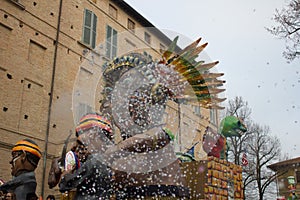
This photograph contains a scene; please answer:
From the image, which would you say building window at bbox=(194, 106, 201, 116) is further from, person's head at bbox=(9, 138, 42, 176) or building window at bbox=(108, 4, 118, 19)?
building window at bbox=(108, 4, 118, 19)

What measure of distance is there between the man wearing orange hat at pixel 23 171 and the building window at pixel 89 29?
10228 millimetres

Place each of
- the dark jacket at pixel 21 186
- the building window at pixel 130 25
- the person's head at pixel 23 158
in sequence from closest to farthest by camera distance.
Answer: the dark jacket at pixel 21 186
the person's head at pixel 23 158
the building window at pixel 130 25

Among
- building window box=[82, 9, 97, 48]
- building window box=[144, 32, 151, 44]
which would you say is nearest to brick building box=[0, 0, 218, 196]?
building window box=[82, 9, 97, 48]

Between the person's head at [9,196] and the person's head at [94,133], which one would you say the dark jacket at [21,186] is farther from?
the person's head at [94,133]

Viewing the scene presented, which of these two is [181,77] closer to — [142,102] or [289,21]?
[142,102]

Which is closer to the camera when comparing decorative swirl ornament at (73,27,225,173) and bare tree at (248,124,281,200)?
decorative swirl ornament at (73,27,225,173)

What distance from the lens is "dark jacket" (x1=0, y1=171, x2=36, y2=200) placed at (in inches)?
127

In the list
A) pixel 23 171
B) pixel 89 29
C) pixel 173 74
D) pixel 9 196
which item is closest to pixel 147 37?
pixel 89 29

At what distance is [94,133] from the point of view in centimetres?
309

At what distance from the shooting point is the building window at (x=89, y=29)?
524 inches

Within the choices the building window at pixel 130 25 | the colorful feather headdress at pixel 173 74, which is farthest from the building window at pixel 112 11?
the colorful feather headdress at pixel 173 74

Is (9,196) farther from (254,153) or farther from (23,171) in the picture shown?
(254,153)

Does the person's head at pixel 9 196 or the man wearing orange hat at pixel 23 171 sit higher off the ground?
the man wearing orange hat at pixel 23 171

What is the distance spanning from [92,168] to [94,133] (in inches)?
12.4
